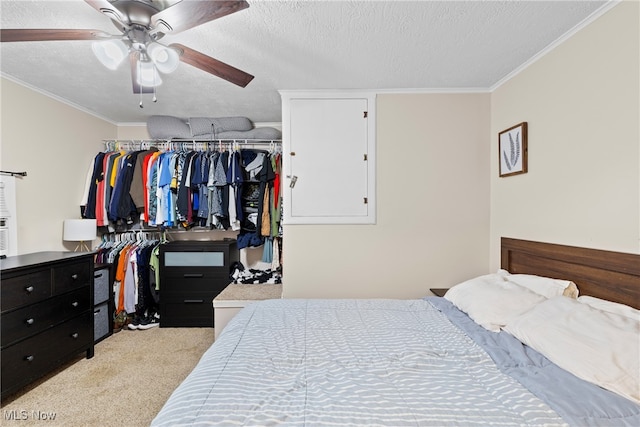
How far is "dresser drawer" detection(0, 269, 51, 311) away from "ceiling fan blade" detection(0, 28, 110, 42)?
1401 mm

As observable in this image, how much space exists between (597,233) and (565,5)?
1.19 metres

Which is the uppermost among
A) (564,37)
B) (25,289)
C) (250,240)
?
(564,37)

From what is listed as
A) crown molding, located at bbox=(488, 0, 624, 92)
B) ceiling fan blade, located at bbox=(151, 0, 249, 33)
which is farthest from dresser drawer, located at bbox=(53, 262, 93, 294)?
crown molding, located at bbox=(488, 0, 624, 92)

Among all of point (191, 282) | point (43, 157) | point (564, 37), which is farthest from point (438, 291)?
point (43, 157)

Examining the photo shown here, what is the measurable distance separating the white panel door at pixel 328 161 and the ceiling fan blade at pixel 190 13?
1.29 m

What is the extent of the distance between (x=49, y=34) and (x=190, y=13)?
2.33 ft

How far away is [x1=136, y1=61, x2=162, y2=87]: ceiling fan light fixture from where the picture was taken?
1.57 meters

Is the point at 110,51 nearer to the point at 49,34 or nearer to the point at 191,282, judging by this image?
the point at 49,34

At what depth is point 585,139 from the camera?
1.59 meters

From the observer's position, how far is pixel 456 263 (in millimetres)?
2508

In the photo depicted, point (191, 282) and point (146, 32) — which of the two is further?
point (191, 282)

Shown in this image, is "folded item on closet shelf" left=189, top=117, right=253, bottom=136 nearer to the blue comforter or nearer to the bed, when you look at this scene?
the bed

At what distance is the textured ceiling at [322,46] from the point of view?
1.49 m

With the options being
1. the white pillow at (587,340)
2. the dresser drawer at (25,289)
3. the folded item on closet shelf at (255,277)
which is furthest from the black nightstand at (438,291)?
the dresser drawer at (25,289)
